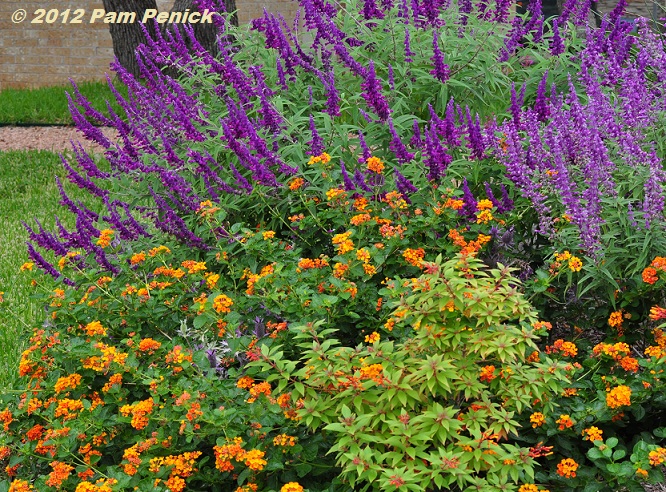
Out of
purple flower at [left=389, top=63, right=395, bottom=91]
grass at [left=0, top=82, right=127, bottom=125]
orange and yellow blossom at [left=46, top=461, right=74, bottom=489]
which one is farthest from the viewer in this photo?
grass at [left=0, top=82, right=127, bottom=125]

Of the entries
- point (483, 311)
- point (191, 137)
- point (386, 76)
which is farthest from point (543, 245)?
point (191, 137)

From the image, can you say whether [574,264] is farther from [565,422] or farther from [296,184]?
[296,184]

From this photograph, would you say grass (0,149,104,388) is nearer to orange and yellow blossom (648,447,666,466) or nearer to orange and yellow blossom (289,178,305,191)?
orange and yellow blossom (289,178,305,191)

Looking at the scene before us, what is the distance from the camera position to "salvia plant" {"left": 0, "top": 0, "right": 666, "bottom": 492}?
9.79 feet

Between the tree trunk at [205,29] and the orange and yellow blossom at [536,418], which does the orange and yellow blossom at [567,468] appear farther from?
the tree trunk at [205,29]

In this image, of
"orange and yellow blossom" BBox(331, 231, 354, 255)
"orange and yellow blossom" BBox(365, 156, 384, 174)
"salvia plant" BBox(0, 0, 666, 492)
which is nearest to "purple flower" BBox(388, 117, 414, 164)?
"salvia plant" BBox(0, 0, 666, 492)

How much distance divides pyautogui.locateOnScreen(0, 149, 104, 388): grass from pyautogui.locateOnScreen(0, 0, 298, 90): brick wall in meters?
4.94

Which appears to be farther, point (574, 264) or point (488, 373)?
point (574, 264)

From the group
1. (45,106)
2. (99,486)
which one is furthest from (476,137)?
(45,106)

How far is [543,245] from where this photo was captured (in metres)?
4.14

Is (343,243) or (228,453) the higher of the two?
(343,243)

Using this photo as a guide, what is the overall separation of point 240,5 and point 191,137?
1034cm

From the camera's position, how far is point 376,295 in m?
3.88

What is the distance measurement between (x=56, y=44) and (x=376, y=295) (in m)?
13.0
